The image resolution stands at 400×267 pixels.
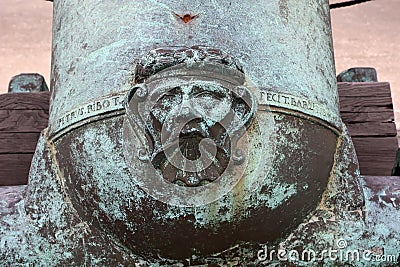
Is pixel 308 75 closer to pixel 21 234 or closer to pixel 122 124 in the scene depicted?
pixel 122 124

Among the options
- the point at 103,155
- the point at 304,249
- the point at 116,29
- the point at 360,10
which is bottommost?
the point at 304,249

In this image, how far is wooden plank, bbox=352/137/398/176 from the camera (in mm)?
2158

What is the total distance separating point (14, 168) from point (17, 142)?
7 centimetres

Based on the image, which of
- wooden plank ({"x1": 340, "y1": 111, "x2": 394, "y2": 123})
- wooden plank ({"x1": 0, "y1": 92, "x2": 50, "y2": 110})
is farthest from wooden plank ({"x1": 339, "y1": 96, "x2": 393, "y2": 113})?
wooden plank ({"x1": 0, "y1": 92, "x2": 50, "y2": 110})

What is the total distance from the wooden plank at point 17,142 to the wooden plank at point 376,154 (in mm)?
772

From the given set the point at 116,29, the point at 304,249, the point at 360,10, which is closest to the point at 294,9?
the point at 116,29

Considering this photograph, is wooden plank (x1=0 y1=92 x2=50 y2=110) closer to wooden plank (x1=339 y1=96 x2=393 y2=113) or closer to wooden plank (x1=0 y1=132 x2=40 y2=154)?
wooden plank (x1=0 y1=132 x2=40 y2=154)

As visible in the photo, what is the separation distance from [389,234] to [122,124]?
0.53 m

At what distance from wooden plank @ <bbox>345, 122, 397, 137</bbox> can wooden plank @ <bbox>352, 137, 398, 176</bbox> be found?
1 centimetres

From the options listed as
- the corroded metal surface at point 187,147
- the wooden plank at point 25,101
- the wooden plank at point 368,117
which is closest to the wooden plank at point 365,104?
the wooden plank at point 368,117

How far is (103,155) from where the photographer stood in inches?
62.9

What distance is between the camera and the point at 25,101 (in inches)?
88.4

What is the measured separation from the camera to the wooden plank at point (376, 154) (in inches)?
85.0

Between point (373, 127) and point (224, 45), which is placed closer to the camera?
point (224, 45)
